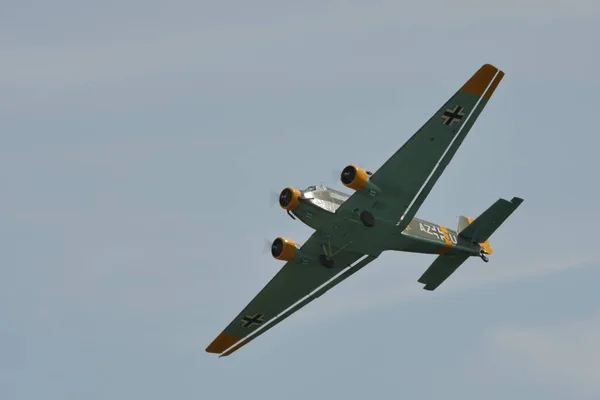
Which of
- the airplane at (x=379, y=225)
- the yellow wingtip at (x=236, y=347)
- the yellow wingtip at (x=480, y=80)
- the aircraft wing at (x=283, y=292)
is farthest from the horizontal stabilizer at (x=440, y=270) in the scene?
the yellow wingtip at (x=480, y=80)

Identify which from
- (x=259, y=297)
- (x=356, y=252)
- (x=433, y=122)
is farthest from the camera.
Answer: (x=259, y=297)

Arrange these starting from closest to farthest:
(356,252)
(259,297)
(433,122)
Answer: (433,122), (356,252), (259,297)

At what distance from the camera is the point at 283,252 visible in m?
58.0

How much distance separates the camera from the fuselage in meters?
54.5

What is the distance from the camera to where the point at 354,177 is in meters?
53.0

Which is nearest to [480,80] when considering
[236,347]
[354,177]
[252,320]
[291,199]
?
[354,177]

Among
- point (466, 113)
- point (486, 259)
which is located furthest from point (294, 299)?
point (466, 113)

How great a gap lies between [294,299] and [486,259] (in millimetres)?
9423

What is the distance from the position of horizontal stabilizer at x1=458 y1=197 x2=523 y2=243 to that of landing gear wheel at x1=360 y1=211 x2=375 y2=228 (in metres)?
7.37

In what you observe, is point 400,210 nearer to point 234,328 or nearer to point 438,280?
point 438,280

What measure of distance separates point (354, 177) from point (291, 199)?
2929mm

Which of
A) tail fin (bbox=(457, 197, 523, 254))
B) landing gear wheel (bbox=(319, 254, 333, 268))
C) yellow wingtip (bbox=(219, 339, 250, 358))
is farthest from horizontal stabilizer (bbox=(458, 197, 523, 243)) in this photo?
yellow wingtip (bbox=(219, 339, 250, 358))

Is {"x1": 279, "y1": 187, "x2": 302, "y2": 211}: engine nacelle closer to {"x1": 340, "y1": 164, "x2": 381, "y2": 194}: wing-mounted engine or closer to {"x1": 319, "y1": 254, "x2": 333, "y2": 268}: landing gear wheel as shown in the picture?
{"x1": 340, "y1": 164, "x2": 381, "y2": 194}: wing-mounted engine

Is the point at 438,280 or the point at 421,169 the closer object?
the point at 421,169
